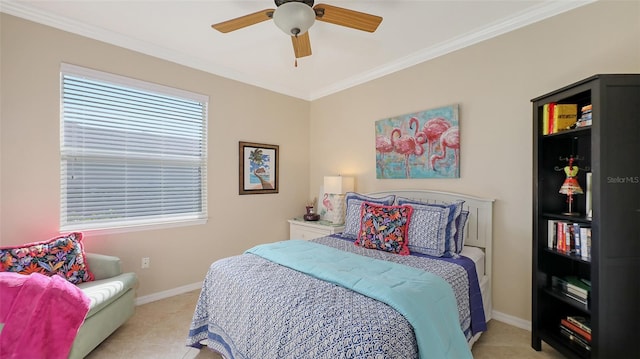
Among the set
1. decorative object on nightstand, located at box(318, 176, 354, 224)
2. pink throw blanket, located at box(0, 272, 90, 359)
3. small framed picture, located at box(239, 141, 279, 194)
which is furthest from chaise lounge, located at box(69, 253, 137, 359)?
decorative object on nightstand, located at box(318, 176, 354, 224)

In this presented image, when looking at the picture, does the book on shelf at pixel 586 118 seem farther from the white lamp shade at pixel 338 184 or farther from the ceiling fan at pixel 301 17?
the white lamp shade at pixel 338 184

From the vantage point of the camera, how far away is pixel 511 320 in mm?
2461

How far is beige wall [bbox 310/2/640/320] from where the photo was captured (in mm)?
2023

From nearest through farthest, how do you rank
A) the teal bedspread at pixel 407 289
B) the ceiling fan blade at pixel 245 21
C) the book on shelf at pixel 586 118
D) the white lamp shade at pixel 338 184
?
the teal bedspread at pixel 407 289 < the book on shelf at pixel 586 118 < the ceiling fan blade at pixel 245 21 < the white lamp shade at pixel 338 184

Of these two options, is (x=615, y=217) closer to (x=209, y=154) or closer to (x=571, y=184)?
(x=571, y=184)

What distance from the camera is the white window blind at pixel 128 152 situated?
254 cm

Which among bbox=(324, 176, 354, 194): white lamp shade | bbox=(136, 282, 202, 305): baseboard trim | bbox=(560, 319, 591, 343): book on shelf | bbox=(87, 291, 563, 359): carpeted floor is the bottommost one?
bbox=(87, 291, 563, 359): carpeted floor

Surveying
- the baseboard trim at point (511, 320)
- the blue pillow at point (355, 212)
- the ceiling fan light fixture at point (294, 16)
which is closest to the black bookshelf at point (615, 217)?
the baseboard trim at point (511, 320)

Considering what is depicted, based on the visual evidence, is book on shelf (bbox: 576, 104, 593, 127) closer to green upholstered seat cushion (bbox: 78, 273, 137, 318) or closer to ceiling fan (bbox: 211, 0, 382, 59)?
ceiling fan (bbox: 211, 0, 382, 59)

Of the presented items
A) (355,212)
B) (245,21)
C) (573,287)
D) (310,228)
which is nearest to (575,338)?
(573,287)

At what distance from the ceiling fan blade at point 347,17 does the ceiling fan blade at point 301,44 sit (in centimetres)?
23

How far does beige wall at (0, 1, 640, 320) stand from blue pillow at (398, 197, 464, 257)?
20.6 inches

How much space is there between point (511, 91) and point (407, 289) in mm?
2073

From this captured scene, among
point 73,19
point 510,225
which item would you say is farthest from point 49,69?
point 510,225
